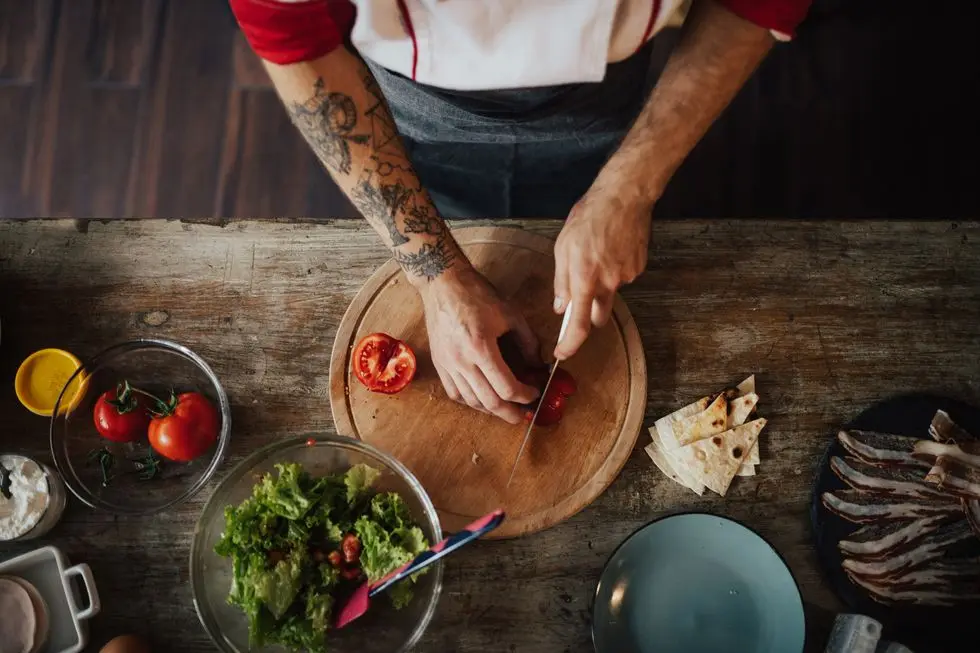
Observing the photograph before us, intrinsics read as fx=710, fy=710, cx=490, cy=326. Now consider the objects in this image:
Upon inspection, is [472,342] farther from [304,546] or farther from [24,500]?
[24,500]

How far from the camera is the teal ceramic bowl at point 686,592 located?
54.4 inches

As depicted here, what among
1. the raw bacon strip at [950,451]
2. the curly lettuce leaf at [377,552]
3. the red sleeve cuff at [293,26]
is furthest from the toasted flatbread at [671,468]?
the red sleeve cuff at [293,26]

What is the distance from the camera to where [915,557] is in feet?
4.58

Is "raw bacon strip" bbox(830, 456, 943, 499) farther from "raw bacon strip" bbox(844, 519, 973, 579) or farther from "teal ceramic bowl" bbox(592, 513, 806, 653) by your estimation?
"teal ceramic bowl" bbox(592, 513, 806, 653)

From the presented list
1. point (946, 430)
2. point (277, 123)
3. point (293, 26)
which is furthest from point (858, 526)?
point (277, 123)

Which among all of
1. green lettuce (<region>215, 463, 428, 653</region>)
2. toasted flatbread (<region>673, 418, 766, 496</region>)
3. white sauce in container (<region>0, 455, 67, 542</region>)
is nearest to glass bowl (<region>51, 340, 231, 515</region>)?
white sauce in container (<region>0, 455, 67, 542</region>)

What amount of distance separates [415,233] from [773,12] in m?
0.78

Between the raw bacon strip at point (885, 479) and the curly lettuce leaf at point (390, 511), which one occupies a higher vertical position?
the raw bacon strip at point (885, 479)

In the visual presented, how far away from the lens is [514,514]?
1.46m

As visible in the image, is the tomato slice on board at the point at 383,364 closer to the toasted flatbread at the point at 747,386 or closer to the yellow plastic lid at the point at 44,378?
the yellow plastic lid at the point at 44,378

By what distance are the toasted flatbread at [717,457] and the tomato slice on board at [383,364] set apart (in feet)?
1.94

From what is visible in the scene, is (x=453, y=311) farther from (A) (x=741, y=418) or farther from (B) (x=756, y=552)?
(B) (x=756, y=552)

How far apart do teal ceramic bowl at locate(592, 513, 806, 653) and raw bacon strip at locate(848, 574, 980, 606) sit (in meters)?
0.23

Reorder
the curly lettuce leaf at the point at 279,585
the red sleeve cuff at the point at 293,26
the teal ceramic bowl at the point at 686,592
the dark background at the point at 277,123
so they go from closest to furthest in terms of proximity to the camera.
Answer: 1. the red sleeve cuff at the point at 293,26
2. the curly lettuce leaf at the point at 279,585
3. the teal ceramic bowl at the point at 686,592
4. the dark background at the point at 277,123
